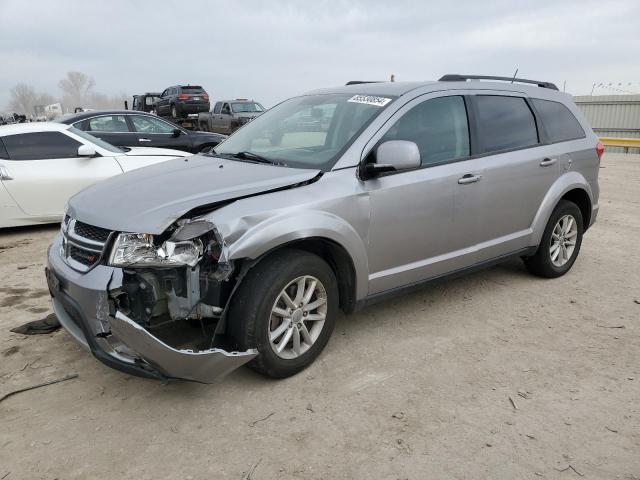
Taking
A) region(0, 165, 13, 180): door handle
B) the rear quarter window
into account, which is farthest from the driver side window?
the rear quarter window

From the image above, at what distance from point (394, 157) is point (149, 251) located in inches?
60.7

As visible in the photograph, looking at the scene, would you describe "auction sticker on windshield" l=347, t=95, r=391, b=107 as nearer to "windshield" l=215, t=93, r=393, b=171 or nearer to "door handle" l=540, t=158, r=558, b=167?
"windshield" l=215, t=93, r=393, b=171

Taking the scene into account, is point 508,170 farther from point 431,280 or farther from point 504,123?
point 431,280

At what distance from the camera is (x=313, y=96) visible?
4309mm

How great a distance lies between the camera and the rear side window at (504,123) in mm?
4145

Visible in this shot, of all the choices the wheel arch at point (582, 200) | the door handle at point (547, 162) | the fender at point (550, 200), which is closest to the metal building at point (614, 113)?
the wheel arch at point (582, 200)

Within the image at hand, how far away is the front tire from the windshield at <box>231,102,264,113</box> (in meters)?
18.7

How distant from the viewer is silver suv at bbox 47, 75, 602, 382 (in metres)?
2.74

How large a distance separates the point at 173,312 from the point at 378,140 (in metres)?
1.68

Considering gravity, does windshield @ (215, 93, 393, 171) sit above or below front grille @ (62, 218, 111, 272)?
above

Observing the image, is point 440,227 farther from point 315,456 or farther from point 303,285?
point 315,456

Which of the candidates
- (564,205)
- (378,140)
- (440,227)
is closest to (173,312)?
(378,140)

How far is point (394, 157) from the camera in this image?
128 inches

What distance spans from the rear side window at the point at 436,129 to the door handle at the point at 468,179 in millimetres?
162
